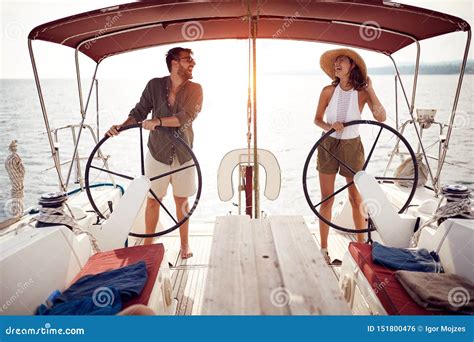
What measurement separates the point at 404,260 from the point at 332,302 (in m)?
0.61

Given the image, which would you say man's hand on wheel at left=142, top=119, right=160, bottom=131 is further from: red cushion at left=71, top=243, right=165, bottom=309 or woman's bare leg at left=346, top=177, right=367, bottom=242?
woman's bare leg at left=346, top=177, right=367, bottom=242

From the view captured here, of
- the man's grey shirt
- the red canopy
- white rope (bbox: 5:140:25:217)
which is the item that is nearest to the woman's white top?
the red canopy

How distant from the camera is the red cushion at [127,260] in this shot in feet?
4.82

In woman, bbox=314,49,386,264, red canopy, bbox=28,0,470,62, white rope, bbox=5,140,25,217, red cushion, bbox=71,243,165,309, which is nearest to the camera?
red cushion, bbox=71,243,165,309

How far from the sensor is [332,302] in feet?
3.42

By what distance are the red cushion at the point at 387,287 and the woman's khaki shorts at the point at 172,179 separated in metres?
0.94

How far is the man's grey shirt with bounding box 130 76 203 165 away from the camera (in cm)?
192

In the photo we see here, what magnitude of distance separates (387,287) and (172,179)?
122 centimetres

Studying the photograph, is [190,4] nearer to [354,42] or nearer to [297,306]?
[354,42]

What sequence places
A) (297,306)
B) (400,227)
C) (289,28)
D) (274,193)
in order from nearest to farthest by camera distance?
(297,306)
(400,227)
(289,28)
(274,193)

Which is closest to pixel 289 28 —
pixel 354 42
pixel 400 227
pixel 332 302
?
pixel 354 42

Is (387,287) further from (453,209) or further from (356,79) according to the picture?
(356,79)

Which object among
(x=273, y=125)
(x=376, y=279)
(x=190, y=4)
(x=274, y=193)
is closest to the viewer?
(x=376, y=279)

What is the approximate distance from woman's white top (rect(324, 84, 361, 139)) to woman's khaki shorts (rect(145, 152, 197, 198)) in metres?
0.78
